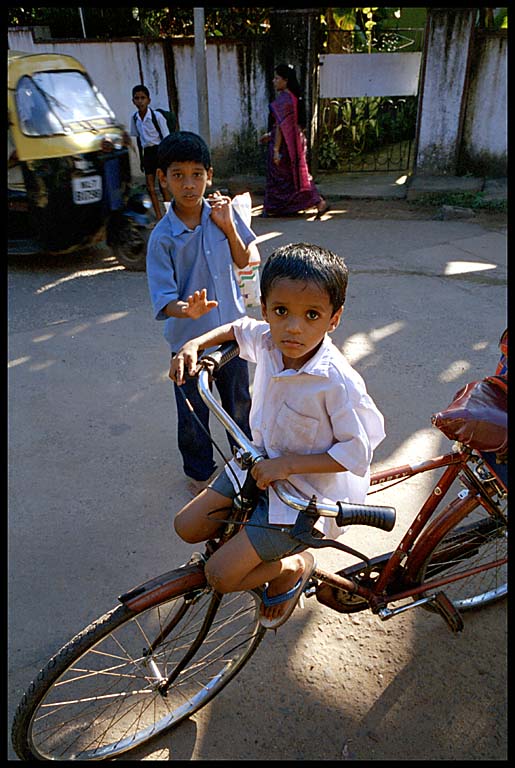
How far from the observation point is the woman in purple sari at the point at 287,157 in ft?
22.7

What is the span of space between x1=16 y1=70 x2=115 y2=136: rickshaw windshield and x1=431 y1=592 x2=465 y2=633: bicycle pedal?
16.3ft

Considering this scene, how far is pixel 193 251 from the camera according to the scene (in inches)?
95.5

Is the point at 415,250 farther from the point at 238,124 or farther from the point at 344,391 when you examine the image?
the point at 344,391

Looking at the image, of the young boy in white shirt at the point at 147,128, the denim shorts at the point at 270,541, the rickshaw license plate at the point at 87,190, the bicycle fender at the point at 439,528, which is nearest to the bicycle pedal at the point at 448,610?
the bicycle fender at the point at 439,528

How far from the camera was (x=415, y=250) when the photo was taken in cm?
604

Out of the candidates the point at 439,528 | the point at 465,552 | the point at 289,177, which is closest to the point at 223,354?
the point at 439,528

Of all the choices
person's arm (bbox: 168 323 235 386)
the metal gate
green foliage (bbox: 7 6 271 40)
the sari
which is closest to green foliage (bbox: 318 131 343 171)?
the metal gate

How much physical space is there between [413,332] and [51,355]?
8.24ft

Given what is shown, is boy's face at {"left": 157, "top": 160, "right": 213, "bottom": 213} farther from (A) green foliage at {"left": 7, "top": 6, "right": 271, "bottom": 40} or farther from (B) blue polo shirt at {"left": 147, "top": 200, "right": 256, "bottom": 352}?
(A) green foliage at {"left": 7, "top": 6, "right": 271, "bottom": 40}

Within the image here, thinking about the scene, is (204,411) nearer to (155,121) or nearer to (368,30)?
(155,121)

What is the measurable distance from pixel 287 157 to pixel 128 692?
21.1 feet

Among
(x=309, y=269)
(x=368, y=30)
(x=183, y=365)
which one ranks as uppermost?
(x=368, y=30)

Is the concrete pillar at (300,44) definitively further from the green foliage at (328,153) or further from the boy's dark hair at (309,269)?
the boy's dark hair at (309,269)
